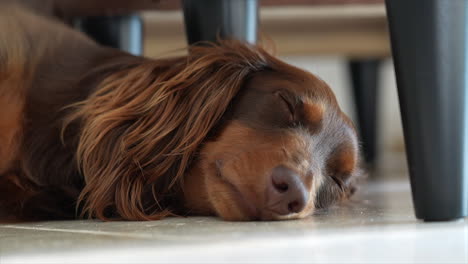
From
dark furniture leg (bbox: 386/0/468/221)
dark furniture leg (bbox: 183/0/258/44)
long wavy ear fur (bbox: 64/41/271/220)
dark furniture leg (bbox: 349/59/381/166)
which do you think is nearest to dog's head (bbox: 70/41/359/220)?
long wavy ear fur (bbox: 64/41/271/220)

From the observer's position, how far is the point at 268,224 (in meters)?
1.31

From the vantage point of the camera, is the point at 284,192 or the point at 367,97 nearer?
the point at 284,192

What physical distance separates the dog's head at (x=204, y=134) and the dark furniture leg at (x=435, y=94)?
29 cm

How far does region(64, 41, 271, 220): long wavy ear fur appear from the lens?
161 cm

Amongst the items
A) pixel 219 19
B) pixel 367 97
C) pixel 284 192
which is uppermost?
pixel 219 19

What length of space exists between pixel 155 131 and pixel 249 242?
0.70 metres

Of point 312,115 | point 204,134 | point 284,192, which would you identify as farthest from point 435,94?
point 204,134

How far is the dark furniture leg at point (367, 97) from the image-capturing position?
4.12 metres

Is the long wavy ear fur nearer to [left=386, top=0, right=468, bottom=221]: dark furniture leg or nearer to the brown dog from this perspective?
the brown dog

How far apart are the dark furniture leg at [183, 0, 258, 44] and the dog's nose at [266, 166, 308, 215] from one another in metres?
0.68

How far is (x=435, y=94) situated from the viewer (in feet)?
3.87

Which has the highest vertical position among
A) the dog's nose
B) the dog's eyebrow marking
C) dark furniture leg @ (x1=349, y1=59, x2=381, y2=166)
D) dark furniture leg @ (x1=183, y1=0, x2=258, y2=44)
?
dark furniture leg @ (x1=183, y1=0, x2=258, y2=44)

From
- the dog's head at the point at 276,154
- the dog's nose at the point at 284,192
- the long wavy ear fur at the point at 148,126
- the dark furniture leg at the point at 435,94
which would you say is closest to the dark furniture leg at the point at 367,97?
the dog's head at the point at 276,154

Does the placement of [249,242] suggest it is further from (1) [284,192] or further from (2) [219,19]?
(2) [219,19]
